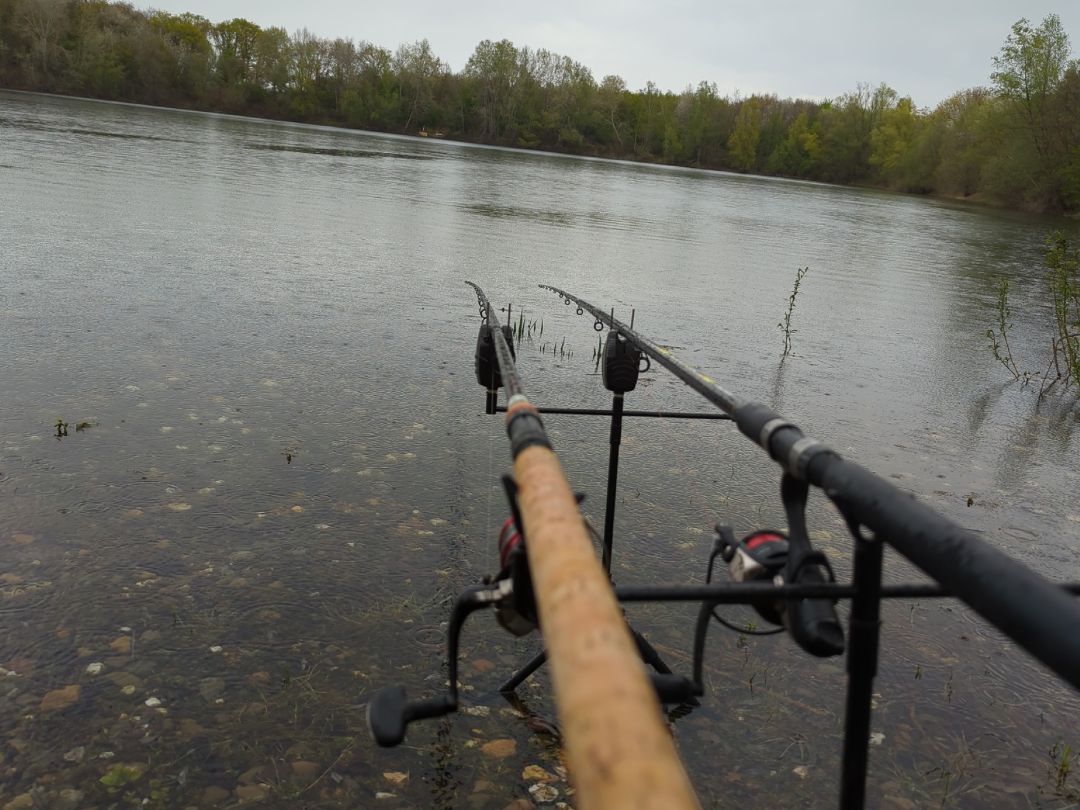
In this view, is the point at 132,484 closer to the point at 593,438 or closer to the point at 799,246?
the point at 593,438

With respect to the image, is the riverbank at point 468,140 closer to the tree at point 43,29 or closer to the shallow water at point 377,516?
the tree at point 43,29

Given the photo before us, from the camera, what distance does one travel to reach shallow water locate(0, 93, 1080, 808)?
3387 mm

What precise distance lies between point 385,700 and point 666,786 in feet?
4.10

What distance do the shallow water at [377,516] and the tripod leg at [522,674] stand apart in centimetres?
7

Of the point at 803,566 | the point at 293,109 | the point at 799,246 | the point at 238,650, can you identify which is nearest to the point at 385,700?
the point at 803,566

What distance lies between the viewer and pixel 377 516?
213 inches

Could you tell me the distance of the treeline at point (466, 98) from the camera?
11244cm

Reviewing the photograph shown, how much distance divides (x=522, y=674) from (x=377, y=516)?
6.53 feet

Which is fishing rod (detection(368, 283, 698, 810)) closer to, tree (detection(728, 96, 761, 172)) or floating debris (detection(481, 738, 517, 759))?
floating debris (detection(481, 738, 517, 759))

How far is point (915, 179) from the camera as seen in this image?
98.3m

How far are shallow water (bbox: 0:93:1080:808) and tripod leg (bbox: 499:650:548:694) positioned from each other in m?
0.07

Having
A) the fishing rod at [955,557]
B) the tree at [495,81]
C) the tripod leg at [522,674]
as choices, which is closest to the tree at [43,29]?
the tree at [495,81]

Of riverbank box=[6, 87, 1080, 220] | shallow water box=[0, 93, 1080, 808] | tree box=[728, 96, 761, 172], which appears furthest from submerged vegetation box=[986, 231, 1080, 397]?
tree box=[728, 96, 761, 172]

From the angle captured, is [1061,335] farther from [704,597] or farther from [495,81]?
[495,81]
